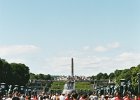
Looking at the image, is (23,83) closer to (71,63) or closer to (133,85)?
(71,63)

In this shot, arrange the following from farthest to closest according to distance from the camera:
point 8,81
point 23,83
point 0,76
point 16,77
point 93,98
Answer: point 23,83 < point 16,77 < point 8,81 < point 0,76 < point 93,98

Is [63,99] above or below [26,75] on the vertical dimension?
below

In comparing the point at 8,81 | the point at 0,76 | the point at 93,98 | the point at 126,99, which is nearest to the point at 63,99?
the point at 93,98

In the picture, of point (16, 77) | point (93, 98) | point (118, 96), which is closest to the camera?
point (118, 96)

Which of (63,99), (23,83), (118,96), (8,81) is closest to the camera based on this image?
(118,96)

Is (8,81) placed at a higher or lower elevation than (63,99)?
higher

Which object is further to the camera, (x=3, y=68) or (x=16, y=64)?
(x=16, y=64)

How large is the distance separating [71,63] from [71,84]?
7368mm

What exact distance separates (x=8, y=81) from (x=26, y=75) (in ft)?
114

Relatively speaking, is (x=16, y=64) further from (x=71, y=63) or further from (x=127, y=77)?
(x=127, y=77)

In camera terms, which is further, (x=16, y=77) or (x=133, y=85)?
(x=16, y=77)

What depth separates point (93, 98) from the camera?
1524 inches

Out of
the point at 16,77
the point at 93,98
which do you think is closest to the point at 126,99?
the point at 93,98

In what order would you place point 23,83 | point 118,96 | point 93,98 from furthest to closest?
point 23,83 → point 93,98 → point 118,96
